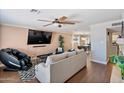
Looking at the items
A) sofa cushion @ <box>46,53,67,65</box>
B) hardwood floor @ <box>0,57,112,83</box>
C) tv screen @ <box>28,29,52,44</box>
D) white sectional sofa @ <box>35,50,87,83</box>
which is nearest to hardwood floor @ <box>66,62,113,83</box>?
hardwood floor @ <box>0,57,112,83</box>

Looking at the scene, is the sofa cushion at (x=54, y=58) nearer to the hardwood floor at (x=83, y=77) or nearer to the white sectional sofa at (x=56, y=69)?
the white sectional sofa at (x=56, y=69)

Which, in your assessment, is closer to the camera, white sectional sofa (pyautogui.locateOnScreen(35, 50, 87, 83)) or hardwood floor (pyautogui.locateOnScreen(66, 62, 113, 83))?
white sectional sofa (pyautogui.locateOnScreen(35, 50, 87, 83))

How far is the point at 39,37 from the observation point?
208 centimetres

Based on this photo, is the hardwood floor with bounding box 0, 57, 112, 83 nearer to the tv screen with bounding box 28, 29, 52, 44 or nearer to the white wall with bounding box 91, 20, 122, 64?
the tv screen with bounding box 28, 29, 52, 44

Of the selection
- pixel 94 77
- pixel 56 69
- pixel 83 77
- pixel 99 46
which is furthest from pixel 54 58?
pixel 99 46

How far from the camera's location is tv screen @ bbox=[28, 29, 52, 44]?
207cm

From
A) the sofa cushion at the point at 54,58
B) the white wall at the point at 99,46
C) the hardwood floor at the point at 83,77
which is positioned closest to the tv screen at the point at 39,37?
the sofa cushion at the point at 54,58

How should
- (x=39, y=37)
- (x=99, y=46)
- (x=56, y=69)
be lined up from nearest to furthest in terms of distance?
(x=39, y=37) < (x=56, y=69) < (x=99, y=46)

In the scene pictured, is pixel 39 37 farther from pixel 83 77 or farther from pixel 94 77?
pixel 94 77

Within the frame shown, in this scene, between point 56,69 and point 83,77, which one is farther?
point 83,77

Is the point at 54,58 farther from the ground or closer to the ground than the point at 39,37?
closer to the ground
